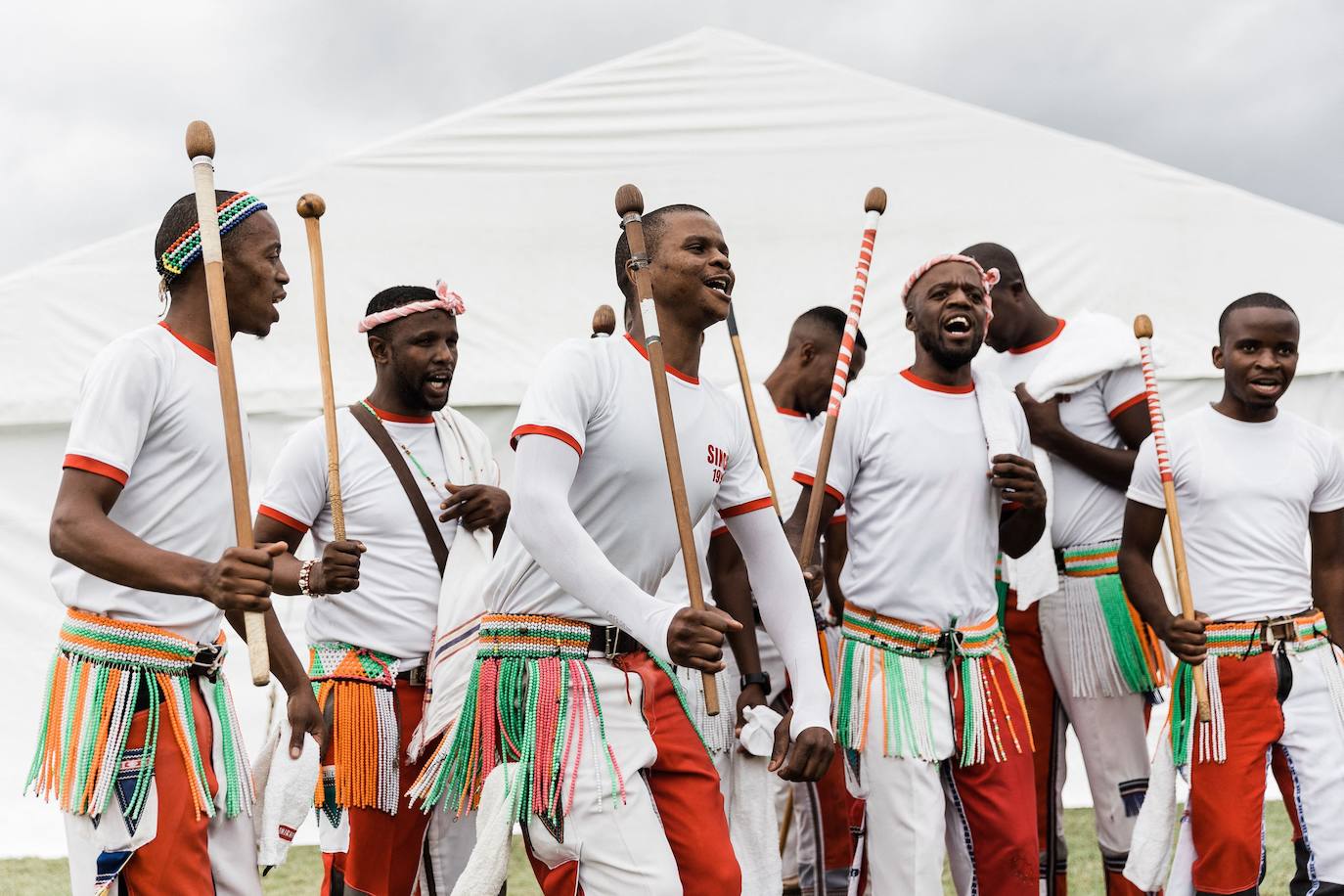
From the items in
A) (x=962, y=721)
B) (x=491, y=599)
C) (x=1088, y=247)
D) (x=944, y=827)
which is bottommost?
(x=944, y=827)

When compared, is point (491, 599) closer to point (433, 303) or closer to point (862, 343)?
point (433, 303)

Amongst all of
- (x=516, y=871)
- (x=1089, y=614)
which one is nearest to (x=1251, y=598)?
(x=1089, y=614)

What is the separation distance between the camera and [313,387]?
7.18m

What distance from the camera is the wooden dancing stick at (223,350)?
→ 94.7 inches

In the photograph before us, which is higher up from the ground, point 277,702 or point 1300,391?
point 1300,391

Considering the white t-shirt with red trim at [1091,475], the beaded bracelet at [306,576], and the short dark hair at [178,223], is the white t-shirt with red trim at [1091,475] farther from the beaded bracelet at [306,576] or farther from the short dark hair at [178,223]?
the short dark hair at [178,223]

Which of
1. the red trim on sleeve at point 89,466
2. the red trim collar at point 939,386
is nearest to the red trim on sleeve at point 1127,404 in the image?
the red trim collar at point 939,386

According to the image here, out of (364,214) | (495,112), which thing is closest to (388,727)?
(364,214)

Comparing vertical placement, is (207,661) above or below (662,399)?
below

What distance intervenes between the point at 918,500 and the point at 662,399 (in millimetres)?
1356

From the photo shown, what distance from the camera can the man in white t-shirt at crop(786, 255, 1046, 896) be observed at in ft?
12.2

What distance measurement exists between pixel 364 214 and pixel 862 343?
3359 millimetres

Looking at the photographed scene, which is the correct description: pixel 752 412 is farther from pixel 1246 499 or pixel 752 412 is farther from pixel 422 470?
pixel 1246 499

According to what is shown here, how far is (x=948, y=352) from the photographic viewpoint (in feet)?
13.2
